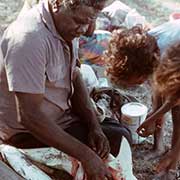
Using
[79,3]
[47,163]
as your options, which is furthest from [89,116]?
[79,3]

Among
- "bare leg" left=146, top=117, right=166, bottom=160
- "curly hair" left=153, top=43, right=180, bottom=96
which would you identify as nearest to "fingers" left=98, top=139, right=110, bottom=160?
"curly hair" left=153, top=43, right=180, bottom=96

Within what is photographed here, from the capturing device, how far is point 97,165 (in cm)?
204

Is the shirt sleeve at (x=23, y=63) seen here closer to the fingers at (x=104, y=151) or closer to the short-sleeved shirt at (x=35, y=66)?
the short-sleeved shirt at (x=35, y=66)

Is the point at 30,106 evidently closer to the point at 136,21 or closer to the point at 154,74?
the point at 154,74

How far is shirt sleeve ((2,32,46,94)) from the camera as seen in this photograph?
195 cm

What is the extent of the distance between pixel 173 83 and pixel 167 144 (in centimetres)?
88

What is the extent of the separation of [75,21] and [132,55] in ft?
2.11

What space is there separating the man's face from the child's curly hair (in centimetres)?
57

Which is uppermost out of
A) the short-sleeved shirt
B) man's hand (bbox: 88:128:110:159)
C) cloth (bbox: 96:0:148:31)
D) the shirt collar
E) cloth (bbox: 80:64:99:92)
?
the shirt collar

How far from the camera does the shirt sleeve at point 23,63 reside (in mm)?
1945

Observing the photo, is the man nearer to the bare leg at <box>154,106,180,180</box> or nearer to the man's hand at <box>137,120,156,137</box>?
the bare leg at <box>154,106,180,180</box>

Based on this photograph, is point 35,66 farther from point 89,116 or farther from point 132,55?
point 132,55

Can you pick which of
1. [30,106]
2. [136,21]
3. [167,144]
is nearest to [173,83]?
[30,106]

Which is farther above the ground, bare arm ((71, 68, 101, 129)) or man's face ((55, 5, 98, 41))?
man's face ((55, 5, 98, 41))
